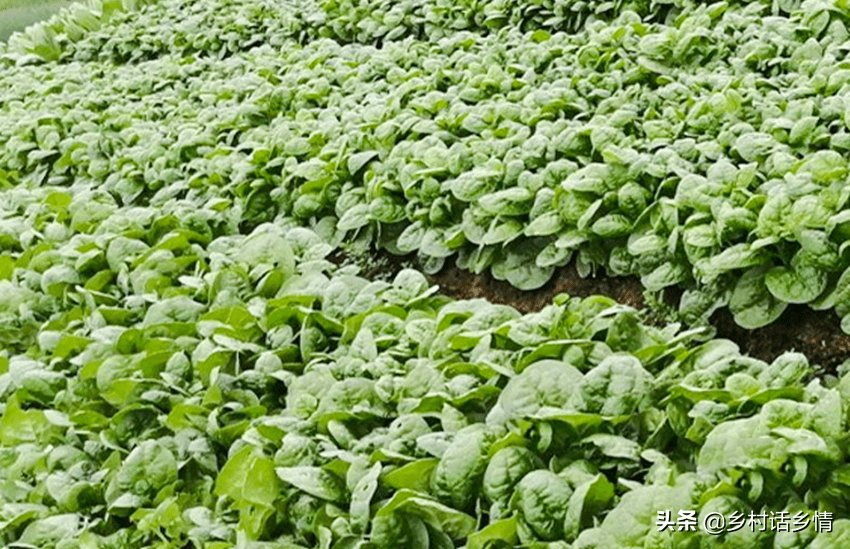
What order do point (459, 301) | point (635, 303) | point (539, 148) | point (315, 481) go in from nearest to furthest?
point (315, 481), point (459, 301), point (635, 303), point (539, 148)

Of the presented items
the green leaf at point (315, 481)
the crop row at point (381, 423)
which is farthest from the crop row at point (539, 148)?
the green leaf at point (315, 481)

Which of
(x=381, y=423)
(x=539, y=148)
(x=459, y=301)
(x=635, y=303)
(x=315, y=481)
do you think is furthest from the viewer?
(x=539, y=148)

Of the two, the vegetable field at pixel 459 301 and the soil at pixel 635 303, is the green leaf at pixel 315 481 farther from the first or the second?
the soil at pixel 635 303

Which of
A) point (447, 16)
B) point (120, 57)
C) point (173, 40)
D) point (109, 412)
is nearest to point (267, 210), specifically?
point (109, 412)

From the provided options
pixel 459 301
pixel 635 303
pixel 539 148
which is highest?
pixel 539 148

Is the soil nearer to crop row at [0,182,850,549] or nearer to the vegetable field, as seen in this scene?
the vegetable field

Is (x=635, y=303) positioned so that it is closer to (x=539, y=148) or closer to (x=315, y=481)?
(x=539, y=148)

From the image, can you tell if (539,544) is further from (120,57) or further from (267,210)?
(120,57)

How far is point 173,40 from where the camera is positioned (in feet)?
Result: 22.8

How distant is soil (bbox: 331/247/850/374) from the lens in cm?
252

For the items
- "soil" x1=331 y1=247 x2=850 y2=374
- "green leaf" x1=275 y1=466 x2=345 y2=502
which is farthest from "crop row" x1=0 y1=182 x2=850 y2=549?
"soil" x1=331 y1=247 x2=850 y2=374

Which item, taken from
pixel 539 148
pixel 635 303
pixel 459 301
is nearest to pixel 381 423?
Result: pixel 459 301

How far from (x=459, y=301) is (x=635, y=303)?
551 millimetres

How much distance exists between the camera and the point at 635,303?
2.91m
